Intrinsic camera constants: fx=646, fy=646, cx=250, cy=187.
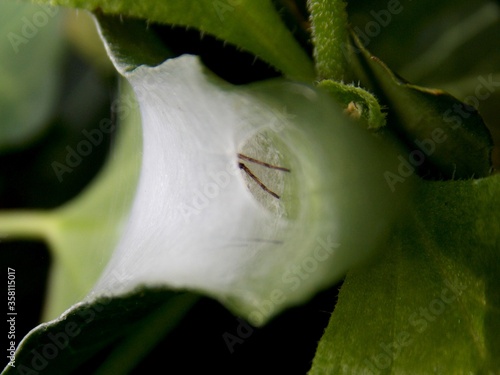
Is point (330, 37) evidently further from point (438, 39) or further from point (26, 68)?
point (26, 68)

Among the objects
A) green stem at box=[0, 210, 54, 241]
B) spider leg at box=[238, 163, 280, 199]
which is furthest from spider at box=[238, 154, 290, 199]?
green stem at box=[0, 210, 54, 241]

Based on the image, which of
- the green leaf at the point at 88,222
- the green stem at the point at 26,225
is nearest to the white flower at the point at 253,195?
the green leaf at the point at 88,222

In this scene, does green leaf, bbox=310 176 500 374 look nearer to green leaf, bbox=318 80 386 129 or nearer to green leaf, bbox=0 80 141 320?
green leaf, bbox=318 80 386 129

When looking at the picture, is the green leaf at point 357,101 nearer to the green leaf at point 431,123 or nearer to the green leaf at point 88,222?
the green leaf at point 431,123

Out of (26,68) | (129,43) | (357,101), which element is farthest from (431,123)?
(26,68)

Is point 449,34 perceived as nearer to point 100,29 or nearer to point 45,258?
point 100,29
